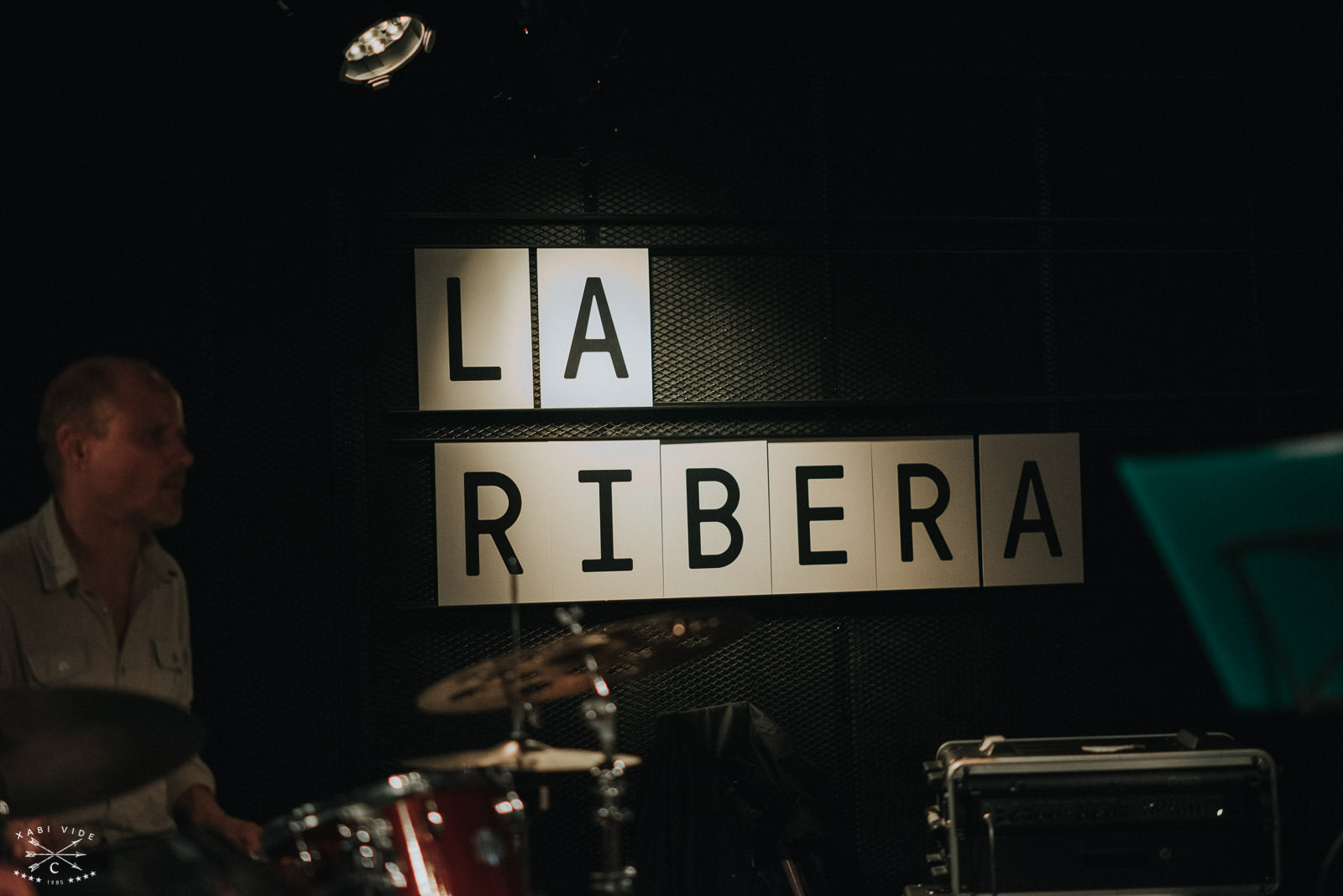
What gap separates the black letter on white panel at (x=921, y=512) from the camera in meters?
3.89

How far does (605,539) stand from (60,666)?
1646 mm

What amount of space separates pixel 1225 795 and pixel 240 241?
337 centimetres

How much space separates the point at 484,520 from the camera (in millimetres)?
3734

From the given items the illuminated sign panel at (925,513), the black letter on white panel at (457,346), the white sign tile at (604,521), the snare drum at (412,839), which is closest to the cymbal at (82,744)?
the snare drum at (412,839)

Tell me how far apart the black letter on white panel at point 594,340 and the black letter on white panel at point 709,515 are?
411 millimetres

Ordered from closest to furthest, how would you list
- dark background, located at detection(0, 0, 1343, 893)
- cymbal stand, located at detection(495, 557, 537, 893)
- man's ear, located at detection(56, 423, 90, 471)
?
cymbal stand, located at detection(495, 557, 537, 893) → man's ear, located at detection(56, 423, 90, 471) → dark background, located at detection(0, 0, 1343, 893)

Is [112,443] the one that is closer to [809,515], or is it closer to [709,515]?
[709,515]

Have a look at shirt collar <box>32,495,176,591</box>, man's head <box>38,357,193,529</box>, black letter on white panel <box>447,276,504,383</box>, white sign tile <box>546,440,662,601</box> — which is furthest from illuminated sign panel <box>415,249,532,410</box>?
shirt collar <box>32,495,176,591</box>

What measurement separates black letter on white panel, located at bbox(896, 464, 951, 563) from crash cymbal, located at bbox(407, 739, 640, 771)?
5.13ft

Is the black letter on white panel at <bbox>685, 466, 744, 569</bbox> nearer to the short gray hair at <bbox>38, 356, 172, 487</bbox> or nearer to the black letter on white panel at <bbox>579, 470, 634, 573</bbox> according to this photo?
the black letter on white panel at <bbox>579, 470, 634, 573</bbox>

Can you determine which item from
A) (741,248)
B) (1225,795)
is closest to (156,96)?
(741,248)

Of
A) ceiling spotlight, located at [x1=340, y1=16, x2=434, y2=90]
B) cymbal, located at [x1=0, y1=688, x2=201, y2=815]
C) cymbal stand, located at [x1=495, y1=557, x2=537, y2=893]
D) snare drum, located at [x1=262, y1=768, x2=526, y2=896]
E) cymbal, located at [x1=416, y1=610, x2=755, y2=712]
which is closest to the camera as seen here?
cymbal, located at [x1=0, y1=688, x2=201, y2=815]

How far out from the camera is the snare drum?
2.16 metres
